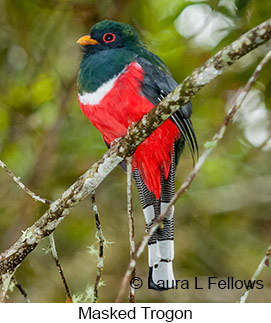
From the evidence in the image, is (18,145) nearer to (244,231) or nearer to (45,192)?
(45,192)

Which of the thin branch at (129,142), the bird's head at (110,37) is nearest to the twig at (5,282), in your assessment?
the thin branch at (129,142)

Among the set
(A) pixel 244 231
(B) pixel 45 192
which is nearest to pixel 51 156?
(B) pixel 45 192

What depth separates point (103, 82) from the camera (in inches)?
122

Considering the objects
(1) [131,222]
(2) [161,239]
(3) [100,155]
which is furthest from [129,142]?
(3) [100,155]

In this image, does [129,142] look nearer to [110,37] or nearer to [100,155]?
[110,37]

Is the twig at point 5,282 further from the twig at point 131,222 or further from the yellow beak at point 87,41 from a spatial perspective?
the yellow beak at point 87,41

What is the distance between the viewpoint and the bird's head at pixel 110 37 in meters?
3.34

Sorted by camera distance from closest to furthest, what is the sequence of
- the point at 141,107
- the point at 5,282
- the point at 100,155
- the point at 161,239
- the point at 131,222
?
1. the point at 131,222
2. the point at 5,282
3. the point at 141,107
4. the point at 161,239
5. the point at 100,155

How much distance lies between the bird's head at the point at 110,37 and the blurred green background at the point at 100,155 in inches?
35.7

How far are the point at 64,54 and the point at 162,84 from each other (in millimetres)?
2100

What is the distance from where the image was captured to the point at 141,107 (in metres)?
3.08

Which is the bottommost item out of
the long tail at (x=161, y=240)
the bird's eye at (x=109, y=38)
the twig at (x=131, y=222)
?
the long tail at (x=161, y=240)

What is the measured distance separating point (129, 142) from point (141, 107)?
1.80ft

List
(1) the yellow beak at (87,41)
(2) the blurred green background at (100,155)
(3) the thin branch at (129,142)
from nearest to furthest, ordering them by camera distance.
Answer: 1. (3) the thin branch at (129,142)
2. (1) the yellow beak at (87,41)
3. (2) the blurred green background at (100,155)
